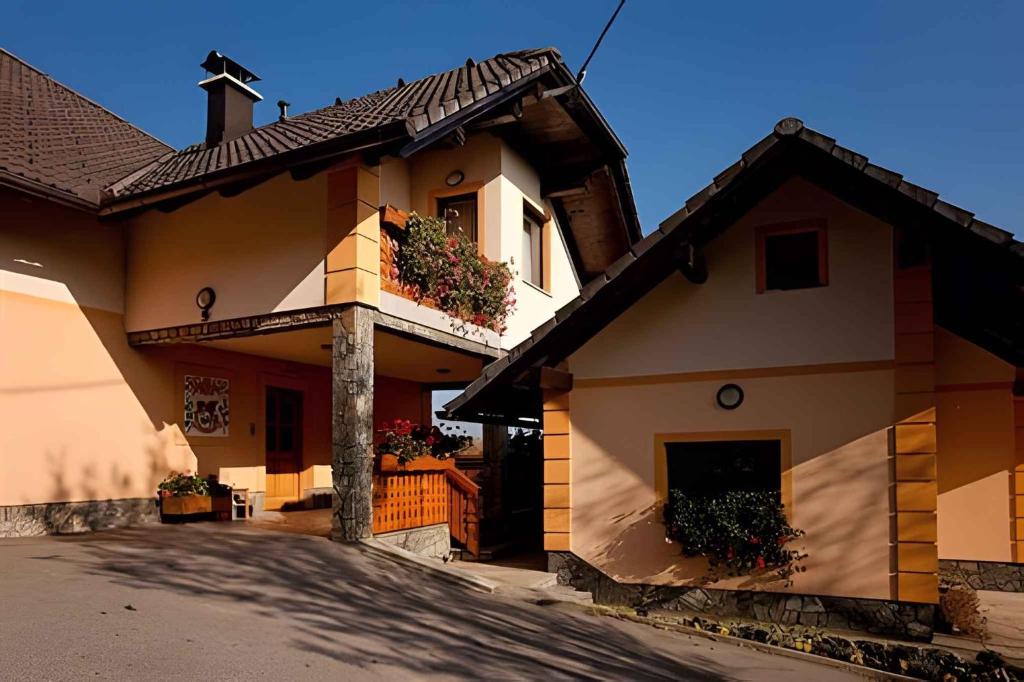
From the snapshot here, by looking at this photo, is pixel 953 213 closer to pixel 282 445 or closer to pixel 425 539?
pixel 425 539

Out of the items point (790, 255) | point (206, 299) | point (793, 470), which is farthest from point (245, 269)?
point (793, 470)

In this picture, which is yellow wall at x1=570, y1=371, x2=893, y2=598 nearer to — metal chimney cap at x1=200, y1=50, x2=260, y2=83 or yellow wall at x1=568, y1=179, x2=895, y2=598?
yellow wall at x1=568, y1=179, x2=895, y2=598

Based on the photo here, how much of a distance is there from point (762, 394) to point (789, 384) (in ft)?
0.95

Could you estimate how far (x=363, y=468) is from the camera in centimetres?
911

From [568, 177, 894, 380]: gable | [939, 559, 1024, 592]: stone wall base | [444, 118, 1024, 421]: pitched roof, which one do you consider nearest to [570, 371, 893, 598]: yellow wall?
[568, 177, 894, 380]: gable

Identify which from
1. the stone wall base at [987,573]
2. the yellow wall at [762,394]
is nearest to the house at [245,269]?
the yellow wall at [762,394]

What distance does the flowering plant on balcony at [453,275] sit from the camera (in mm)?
10500

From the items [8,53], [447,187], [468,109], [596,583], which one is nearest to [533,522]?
[596,583]

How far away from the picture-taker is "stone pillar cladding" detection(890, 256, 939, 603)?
297 inches

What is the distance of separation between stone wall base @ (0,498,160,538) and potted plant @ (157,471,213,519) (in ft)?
0.62

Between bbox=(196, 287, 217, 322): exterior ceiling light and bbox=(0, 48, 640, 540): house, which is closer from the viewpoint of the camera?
bbox=(0, 48, 640, 540): house

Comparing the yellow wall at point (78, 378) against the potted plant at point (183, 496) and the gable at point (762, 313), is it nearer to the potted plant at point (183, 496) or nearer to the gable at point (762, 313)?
the potted plant at point (183, 496)

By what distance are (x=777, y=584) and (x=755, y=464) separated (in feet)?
3.98

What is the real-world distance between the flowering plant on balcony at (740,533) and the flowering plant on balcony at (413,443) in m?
3.50
